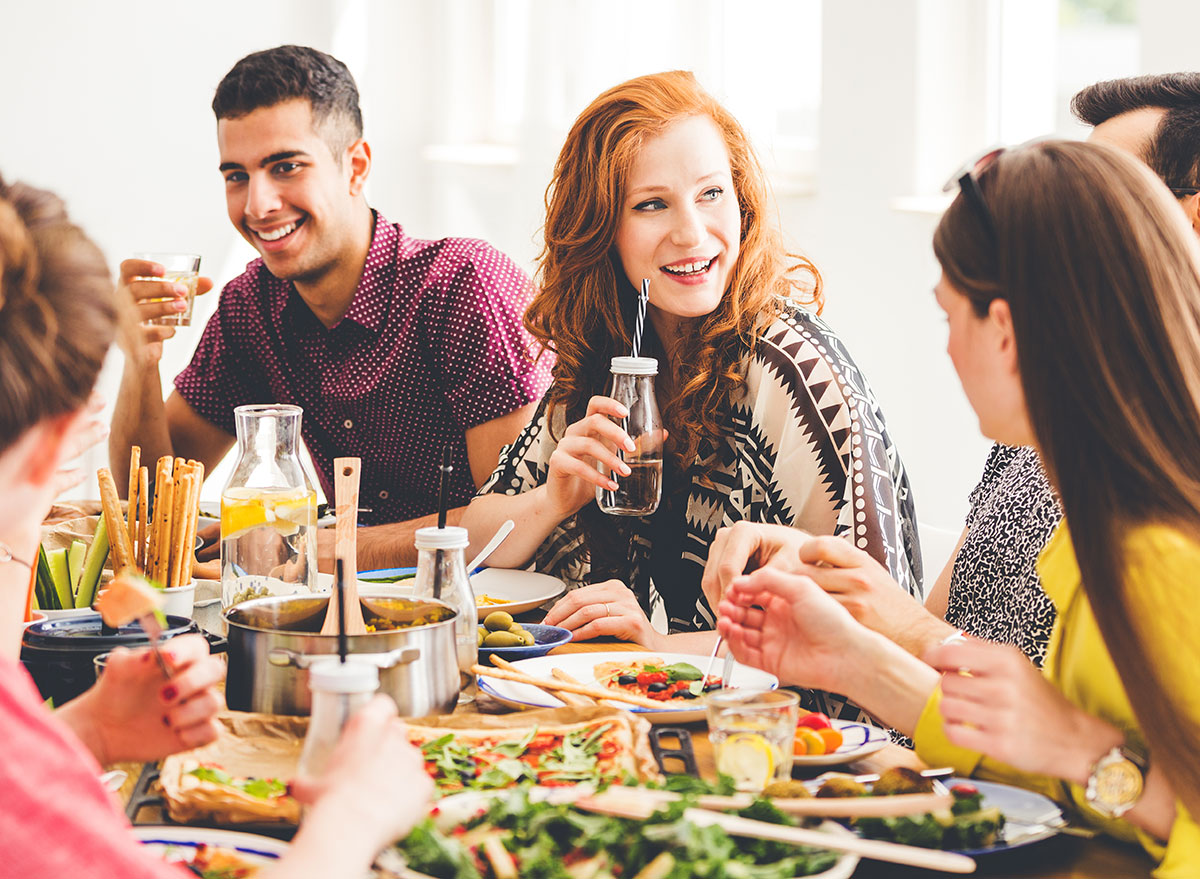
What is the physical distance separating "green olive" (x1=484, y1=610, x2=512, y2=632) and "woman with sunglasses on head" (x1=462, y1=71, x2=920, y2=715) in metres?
0.39

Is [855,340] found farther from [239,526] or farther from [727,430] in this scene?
[239,526]

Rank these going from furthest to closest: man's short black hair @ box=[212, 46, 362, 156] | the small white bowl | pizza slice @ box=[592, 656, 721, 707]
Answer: man's short black hair @ box=[212, 46, 362, 156] < the small white bowl < pizza slice @ box=[592, 656, 721, 707]

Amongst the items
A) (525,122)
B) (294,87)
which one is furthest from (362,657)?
(525,122)

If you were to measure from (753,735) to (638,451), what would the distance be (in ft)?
2.56

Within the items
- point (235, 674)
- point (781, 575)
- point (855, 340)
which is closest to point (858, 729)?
point (781, 575)

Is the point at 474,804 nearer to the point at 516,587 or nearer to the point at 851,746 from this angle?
→ the point at 851,746

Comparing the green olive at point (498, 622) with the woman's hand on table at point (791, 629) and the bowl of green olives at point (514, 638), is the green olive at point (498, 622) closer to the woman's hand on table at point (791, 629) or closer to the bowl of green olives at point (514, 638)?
the bowl of green olives at point (514, 638)

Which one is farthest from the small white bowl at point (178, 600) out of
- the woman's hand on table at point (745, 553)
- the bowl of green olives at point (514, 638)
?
the woman's hand on table at point (745, 553)

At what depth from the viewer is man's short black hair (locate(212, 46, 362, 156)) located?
3279 mm

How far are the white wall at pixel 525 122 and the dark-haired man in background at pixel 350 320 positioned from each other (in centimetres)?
58

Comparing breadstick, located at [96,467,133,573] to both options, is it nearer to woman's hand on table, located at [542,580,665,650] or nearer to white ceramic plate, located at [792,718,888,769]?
woman's hand on table, located at [542,580,665,650]

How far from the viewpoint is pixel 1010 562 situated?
186cm

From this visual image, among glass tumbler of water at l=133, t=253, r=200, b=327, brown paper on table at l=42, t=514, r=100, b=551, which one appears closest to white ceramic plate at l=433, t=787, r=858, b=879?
brown paper on table at l=42, t=514, r=100, b=551

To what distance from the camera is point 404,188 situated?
655 centimetres
